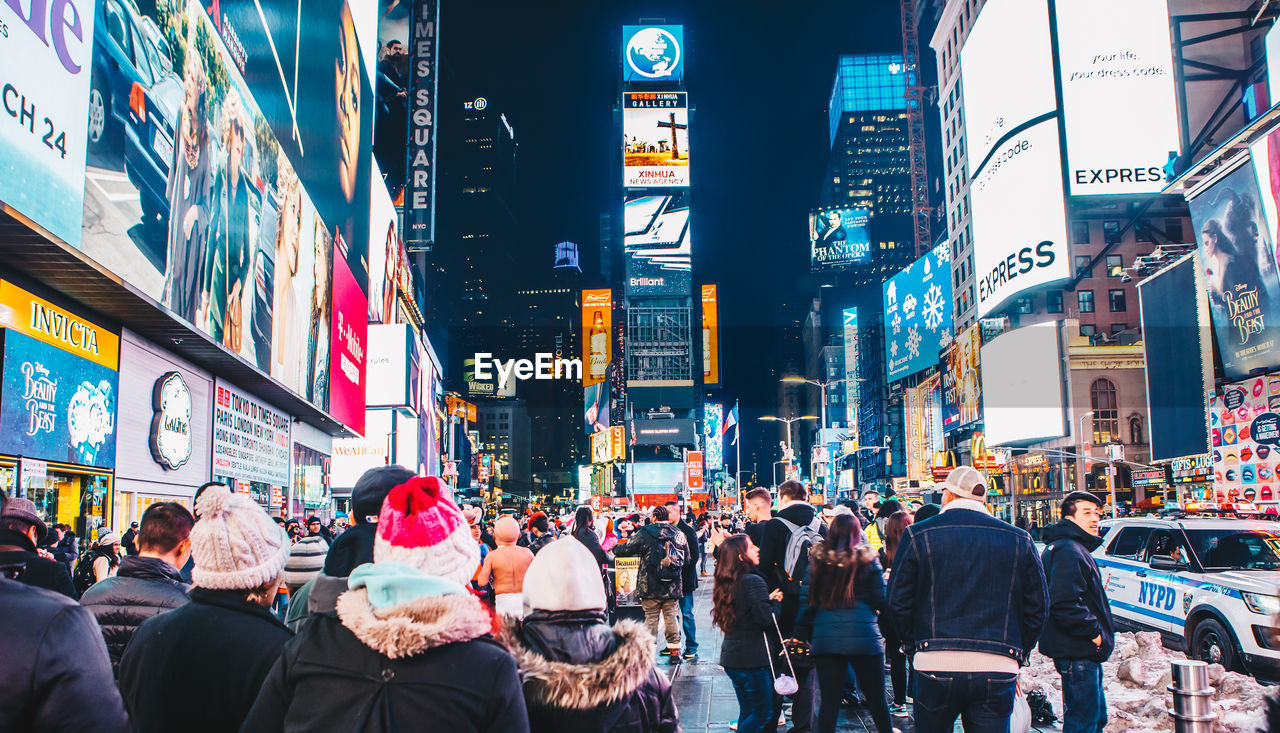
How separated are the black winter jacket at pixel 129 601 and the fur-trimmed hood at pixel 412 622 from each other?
219 centimetres

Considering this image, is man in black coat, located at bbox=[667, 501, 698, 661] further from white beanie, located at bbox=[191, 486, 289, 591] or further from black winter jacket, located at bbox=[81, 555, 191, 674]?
white beanie, located at bbox=[191, 486, 289, 591]

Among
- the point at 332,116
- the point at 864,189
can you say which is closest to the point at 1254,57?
the point at 332,116

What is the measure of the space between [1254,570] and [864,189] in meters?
177

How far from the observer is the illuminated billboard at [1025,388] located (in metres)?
54.6

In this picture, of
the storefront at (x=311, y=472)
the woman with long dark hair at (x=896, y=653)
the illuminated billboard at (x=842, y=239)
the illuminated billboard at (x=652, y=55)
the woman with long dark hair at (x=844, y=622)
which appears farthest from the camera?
the illuminated billboard at (x=842, y=239)

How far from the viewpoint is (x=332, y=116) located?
110 feet

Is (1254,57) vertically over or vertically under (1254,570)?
over

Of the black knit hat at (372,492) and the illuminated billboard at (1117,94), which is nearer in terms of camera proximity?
the black knit hat at (372,492)

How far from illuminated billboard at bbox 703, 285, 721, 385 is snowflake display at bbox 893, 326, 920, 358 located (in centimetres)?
6379

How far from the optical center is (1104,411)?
61906 millimetres

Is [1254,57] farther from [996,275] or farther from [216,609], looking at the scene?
[216,609]

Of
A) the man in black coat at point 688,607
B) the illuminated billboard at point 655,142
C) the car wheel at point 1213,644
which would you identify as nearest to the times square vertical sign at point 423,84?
the man in black coat at point 688,607

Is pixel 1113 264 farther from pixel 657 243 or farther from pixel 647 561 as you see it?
pixel 647 561

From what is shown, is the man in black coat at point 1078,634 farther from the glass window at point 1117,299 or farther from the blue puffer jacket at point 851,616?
the glass window at point 1117,299
